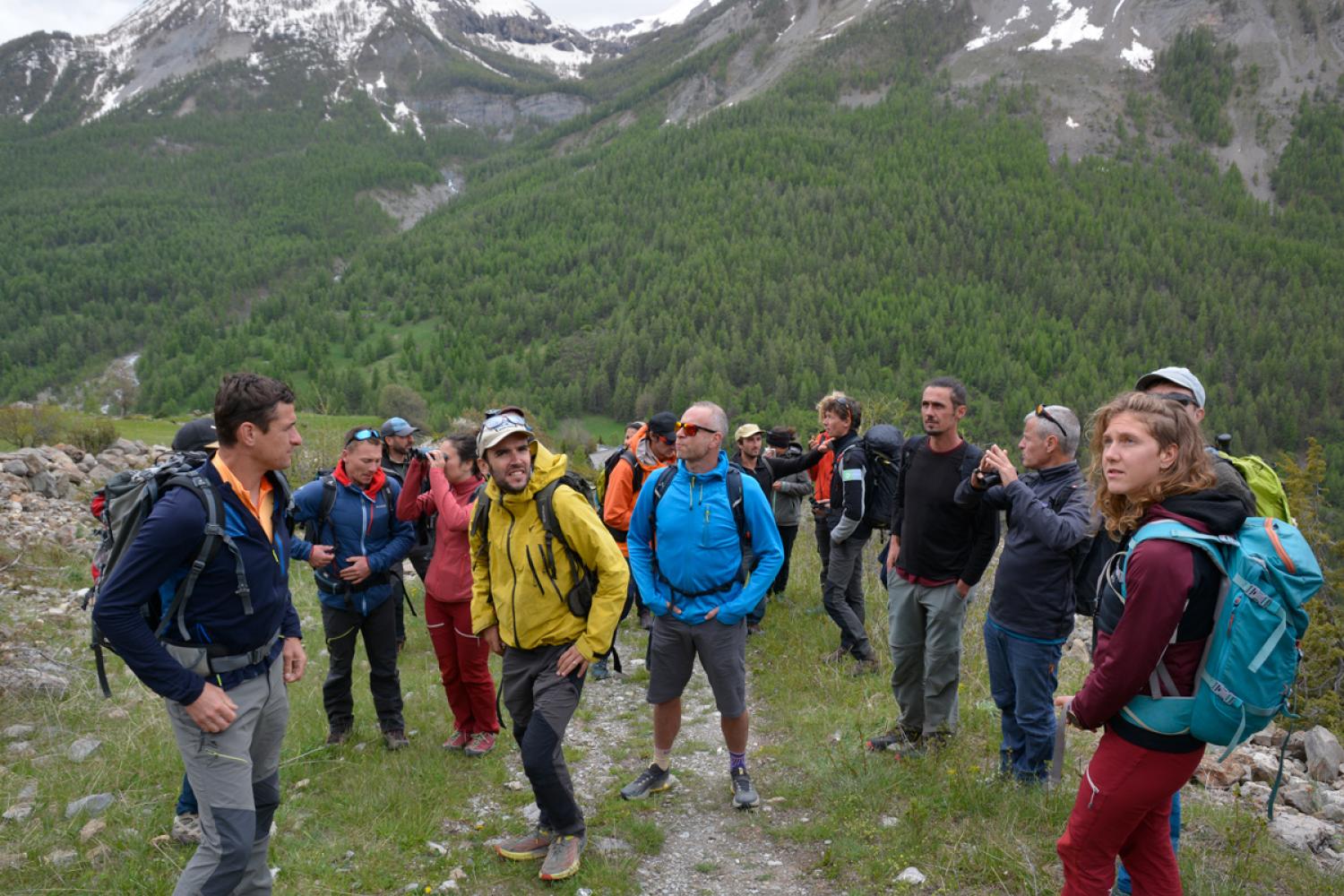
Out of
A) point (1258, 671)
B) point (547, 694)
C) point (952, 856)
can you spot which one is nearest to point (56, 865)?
point (547, 694)

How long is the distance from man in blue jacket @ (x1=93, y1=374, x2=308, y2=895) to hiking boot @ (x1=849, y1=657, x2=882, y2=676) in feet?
17.0

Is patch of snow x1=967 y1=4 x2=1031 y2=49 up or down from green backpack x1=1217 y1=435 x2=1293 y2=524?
up

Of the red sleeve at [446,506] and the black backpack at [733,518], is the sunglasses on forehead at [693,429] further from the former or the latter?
the red sleeve at [446,506]

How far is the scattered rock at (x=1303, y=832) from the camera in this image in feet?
15.4

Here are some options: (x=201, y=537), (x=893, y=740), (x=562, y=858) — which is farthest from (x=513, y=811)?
(x=201, y=537)

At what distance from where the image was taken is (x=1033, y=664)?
425cm

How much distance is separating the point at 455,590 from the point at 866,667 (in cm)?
392

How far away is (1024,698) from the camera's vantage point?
14.2 feet

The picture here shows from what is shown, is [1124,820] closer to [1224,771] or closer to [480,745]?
[480,745]

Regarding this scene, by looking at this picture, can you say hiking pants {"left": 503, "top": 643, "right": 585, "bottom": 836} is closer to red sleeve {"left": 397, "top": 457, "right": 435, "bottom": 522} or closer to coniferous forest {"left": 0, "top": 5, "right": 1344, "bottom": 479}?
red sleeve {"left": 397, "top": 457, "right": 435, "bottom": 522}

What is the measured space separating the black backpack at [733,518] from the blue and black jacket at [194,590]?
79.2 inches

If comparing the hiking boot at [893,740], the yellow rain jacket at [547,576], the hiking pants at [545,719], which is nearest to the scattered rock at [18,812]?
the hiking pants at [545,719]

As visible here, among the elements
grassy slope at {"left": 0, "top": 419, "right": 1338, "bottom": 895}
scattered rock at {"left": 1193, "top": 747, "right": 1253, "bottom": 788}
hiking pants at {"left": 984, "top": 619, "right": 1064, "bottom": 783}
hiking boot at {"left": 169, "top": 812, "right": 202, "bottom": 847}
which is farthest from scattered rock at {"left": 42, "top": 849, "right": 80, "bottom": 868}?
scattered rock at {"left": 1193, "top": 747, "right": 1253, "bottom": 788}

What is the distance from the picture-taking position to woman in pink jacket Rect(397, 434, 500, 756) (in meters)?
5.47
